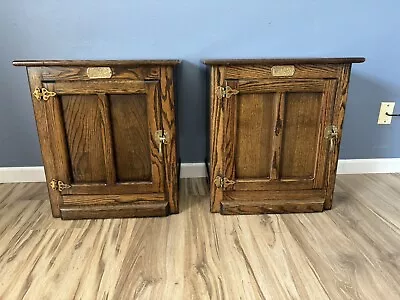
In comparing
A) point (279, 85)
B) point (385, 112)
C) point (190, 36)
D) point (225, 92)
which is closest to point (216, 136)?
point (225, 92)

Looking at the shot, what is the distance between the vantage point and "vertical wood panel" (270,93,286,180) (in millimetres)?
1201

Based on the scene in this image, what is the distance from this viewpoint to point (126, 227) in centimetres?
124

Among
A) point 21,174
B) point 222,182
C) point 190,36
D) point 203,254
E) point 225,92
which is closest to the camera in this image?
point 203,254

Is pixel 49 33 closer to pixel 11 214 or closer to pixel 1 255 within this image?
pixel 11 214

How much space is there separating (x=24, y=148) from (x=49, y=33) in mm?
571

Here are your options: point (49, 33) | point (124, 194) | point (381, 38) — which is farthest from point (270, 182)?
point (49, 33)

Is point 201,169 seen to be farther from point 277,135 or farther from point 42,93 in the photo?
point 42,93

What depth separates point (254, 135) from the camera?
1.25 m

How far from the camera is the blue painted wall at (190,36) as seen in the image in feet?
4.58

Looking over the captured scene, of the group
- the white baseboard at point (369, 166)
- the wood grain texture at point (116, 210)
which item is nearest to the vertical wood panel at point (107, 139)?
the wood grain texture at point (116, 210)

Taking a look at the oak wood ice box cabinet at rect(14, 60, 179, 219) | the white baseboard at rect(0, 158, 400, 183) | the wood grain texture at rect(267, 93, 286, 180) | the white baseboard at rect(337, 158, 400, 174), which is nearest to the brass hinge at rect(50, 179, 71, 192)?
the oak wood ice box cabinet at rect(14, 60, 179, 219)

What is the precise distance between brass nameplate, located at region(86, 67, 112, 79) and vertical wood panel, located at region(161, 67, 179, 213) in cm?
19

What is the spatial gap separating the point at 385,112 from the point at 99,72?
1.38 meters

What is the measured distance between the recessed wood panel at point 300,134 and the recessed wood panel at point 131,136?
1.77 feet
